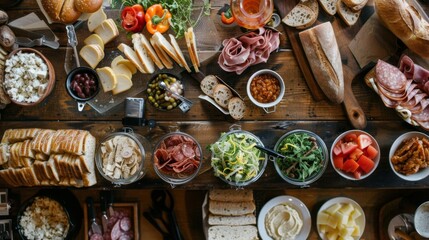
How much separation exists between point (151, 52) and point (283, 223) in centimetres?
118

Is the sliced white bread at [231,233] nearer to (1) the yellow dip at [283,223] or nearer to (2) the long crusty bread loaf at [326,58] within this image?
(1) the yellow dip at [283,223]

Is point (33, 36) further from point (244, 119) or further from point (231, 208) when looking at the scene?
point (231, 208)

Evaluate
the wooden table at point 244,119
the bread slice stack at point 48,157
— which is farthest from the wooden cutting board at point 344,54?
the bread slice stack at point 48,157

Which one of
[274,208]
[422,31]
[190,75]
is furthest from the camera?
[274,208]

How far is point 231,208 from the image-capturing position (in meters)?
2.63

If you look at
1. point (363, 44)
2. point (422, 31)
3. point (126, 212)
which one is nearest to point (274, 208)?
point (126, 212)

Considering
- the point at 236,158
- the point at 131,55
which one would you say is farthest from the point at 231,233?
the point at 131,55

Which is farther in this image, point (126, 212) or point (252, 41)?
point (126, 212)

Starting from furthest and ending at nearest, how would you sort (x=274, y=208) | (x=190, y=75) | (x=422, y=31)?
(x=274, y=208), (x=190, y=75), (x=422, y=31)

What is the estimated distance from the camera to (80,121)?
2.57 metres

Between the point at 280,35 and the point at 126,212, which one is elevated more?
the point at 280,35

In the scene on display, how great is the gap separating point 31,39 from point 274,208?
161 cm

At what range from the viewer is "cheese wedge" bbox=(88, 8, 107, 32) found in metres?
2.55

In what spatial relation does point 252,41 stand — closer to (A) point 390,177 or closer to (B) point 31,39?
(A) point 390,177
